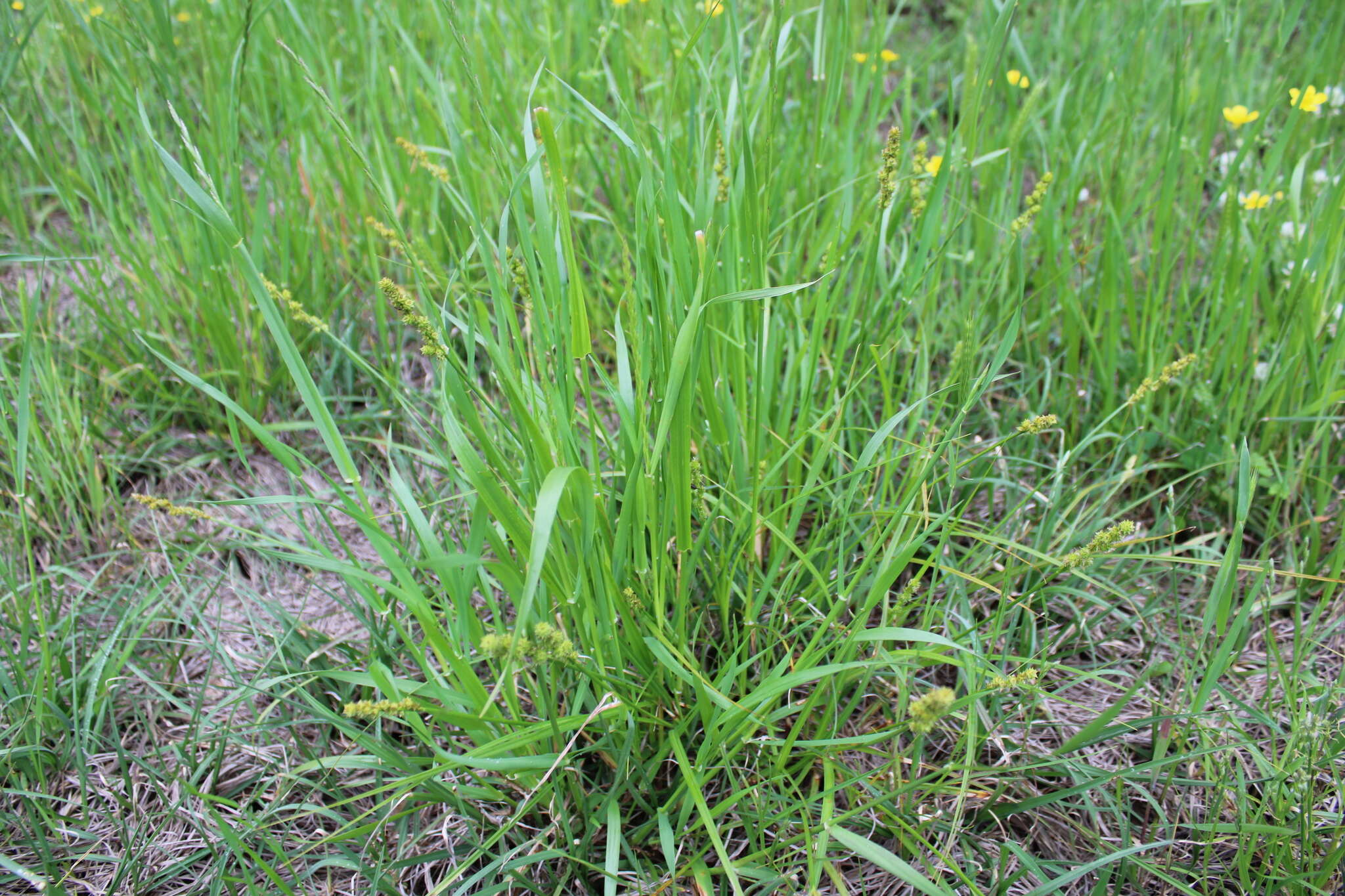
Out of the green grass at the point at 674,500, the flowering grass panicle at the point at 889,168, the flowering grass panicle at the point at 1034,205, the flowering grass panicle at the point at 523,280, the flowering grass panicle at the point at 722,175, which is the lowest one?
the green grass at the point at 674,500

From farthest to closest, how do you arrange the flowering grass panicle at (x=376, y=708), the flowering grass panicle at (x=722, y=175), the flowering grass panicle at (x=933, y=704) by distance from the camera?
the flowering grass panicle at (x=722, y=175), the flowering grass panicle at (x=376, y=708), the flowering grass panicle at (x=933, y=704)

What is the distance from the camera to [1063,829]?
1212 mm

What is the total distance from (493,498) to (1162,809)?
1.02 meters

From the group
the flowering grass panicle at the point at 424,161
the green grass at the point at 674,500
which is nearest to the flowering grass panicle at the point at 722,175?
the green grass at the point at 674,500

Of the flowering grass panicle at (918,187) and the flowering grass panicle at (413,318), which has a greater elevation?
the flowering grass panicle at (413,318)

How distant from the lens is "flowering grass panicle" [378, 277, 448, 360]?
869 millimetres

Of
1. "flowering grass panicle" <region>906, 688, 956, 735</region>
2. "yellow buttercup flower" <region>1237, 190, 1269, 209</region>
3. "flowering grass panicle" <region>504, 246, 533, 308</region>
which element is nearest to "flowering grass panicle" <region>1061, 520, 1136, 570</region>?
"flowering grass panicle" <region>906, 688, 956, 735</region>

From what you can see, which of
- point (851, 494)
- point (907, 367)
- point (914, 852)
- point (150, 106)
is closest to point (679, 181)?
point (907, 367)

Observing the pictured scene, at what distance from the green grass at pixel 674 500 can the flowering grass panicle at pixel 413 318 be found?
5 cm

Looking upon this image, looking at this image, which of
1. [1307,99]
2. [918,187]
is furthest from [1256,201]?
[918,187]

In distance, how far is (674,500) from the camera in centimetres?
115

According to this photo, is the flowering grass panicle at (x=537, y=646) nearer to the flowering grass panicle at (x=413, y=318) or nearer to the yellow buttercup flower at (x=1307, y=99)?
the flowering grass panicle at (x=413, y=318)

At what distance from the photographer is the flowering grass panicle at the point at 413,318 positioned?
869 millimetres

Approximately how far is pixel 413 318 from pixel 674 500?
1.46 feet
